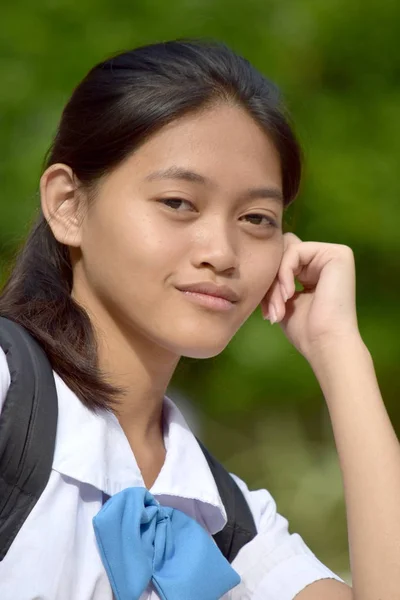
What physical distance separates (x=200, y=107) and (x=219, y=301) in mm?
459

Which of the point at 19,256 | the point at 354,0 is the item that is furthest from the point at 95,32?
the point at 19,256

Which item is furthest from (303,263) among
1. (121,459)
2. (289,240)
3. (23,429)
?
(23,429)

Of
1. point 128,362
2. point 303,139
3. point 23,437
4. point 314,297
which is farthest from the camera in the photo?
point 303,139

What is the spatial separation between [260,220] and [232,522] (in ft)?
2.52

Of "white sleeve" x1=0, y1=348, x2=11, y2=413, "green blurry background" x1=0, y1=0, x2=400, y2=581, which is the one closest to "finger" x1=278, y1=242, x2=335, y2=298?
"white sleeve" x1=0, y1=348, x2=11, y2=413

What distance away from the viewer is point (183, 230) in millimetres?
2242

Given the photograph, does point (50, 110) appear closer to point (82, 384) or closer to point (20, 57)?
point (20, 57)

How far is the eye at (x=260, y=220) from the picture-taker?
238 cm

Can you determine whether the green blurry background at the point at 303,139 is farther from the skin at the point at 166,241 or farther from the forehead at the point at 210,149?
the forehead at the point at 210,149

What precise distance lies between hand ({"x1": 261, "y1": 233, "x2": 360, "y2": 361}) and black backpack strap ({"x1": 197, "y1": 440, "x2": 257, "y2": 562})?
1.29 feet

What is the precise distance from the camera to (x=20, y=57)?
4801 mm

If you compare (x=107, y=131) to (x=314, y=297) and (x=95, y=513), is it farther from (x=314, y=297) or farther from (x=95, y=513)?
(x=95, y=513)

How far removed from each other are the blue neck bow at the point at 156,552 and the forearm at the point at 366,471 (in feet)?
0.98

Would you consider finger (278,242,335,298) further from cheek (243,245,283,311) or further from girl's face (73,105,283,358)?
girl's face (73,105,283,358)
